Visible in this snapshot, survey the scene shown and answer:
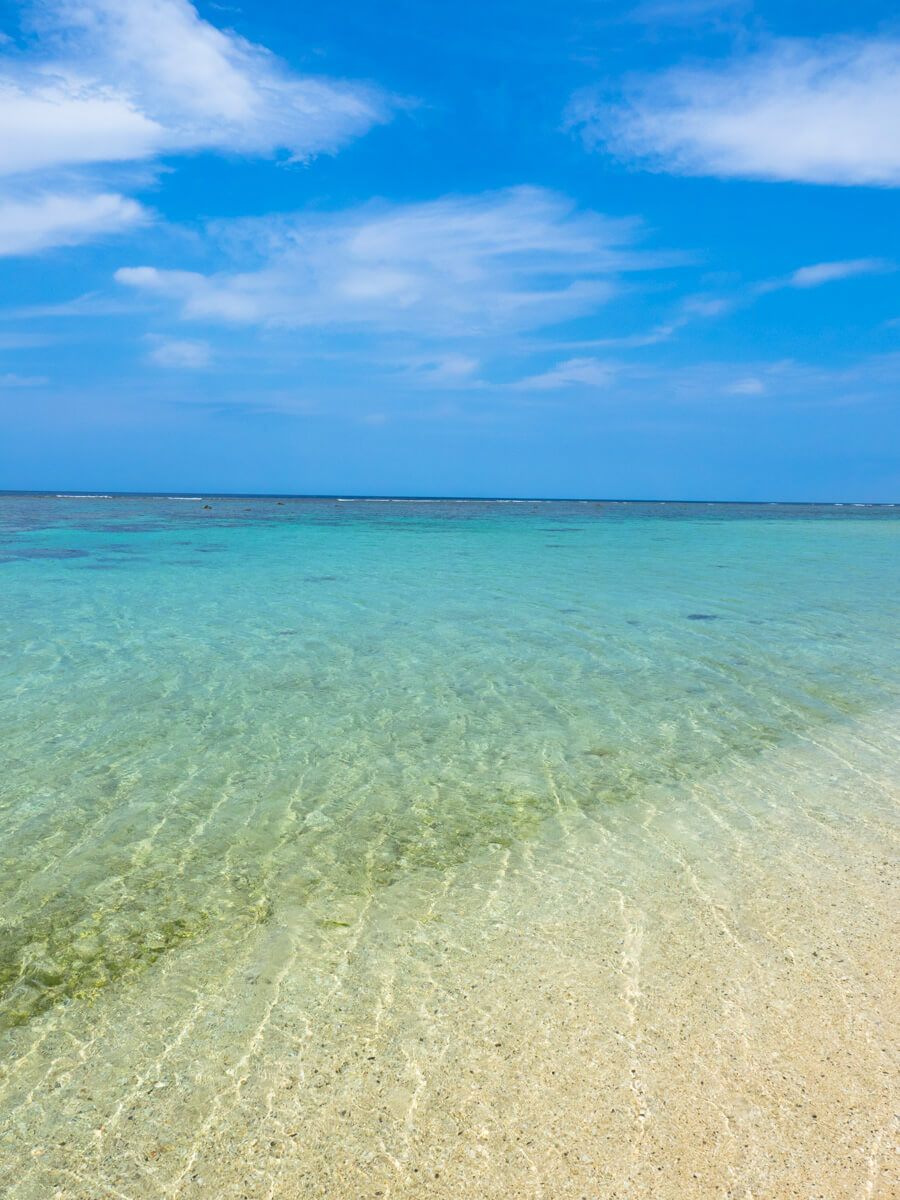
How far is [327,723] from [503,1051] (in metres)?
4.19

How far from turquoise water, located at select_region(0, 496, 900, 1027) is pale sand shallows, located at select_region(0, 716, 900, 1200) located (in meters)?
0.39

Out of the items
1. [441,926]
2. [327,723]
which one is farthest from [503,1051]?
[327,723]

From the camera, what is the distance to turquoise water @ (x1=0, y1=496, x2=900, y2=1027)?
393 centimetres

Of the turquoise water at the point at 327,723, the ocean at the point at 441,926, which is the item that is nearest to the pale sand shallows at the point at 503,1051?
the ocean at the point at 441,926

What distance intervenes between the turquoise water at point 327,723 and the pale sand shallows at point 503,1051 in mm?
388

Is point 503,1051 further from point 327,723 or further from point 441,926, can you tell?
point 327,723

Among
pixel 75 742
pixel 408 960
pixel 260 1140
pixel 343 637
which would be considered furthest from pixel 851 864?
pixel 343 637

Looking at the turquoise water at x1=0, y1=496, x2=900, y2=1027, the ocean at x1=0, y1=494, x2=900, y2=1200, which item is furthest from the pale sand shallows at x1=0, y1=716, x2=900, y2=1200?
the turquoise water at x1=0, y1=496, x2=900, y2=1027

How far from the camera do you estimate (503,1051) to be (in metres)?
2.76

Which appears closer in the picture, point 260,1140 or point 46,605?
point 260,1140

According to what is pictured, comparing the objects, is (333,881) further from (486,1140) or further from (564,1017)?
(486,1140)

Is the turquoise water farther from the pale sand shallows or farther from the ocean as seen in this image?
the pale sand shallows

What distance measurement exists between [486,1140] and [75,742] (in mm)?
4872

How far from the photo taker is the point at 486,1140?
2393 millimetres
